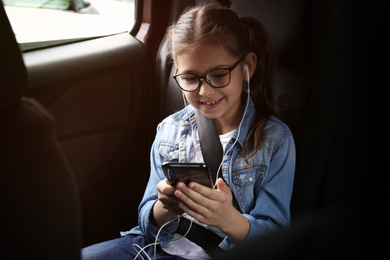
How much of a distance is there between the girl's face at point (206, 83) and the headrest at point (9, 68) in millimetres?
486

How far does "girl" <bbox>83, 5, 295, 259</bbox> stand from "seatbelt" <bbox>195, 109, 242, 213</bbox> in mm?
18

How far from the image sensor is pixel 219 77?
91 cm

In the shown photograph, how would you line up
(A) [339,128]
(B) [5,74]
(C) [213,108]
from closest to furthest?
(B) [5,74], (A) [339,128], (C) [213,108]

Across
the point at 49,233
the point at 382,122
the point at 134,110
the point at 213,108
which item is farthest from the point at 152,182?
the point at 382,122

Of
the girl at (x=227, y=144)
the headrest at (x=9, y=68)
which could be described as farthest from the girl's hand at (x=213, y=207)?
the headrest at (x=9, y=68)

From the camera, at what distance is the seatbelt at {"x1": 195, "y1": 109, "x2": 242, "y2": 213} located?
3.19 feet

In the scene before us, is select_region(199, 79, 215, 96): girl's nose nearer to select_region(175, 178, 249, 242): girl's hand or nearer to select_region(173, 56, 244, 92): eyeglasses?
select_region(173, 56, 244, 92): eyeglasses

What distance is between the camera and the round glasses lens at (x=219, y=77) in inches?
35.7

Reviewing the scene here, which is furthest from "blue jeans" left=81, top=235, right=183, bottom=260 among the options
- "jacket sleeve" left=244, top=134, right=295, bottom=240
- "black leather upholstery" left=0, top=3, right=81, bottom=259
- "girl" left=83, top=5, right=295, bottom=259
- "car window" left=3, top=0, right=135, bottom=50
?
"car window" left=3, top=0, right=135, bottom=50

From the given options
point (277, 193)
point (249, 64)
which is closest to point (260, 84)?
point (249, 64)

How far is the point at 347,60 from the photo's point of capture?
546mm

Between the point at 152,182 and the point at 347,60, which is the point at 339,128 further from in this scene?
the point at 152,182

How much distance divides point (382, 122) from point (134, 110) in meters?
0.94

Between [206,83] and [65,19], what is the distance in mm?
523
